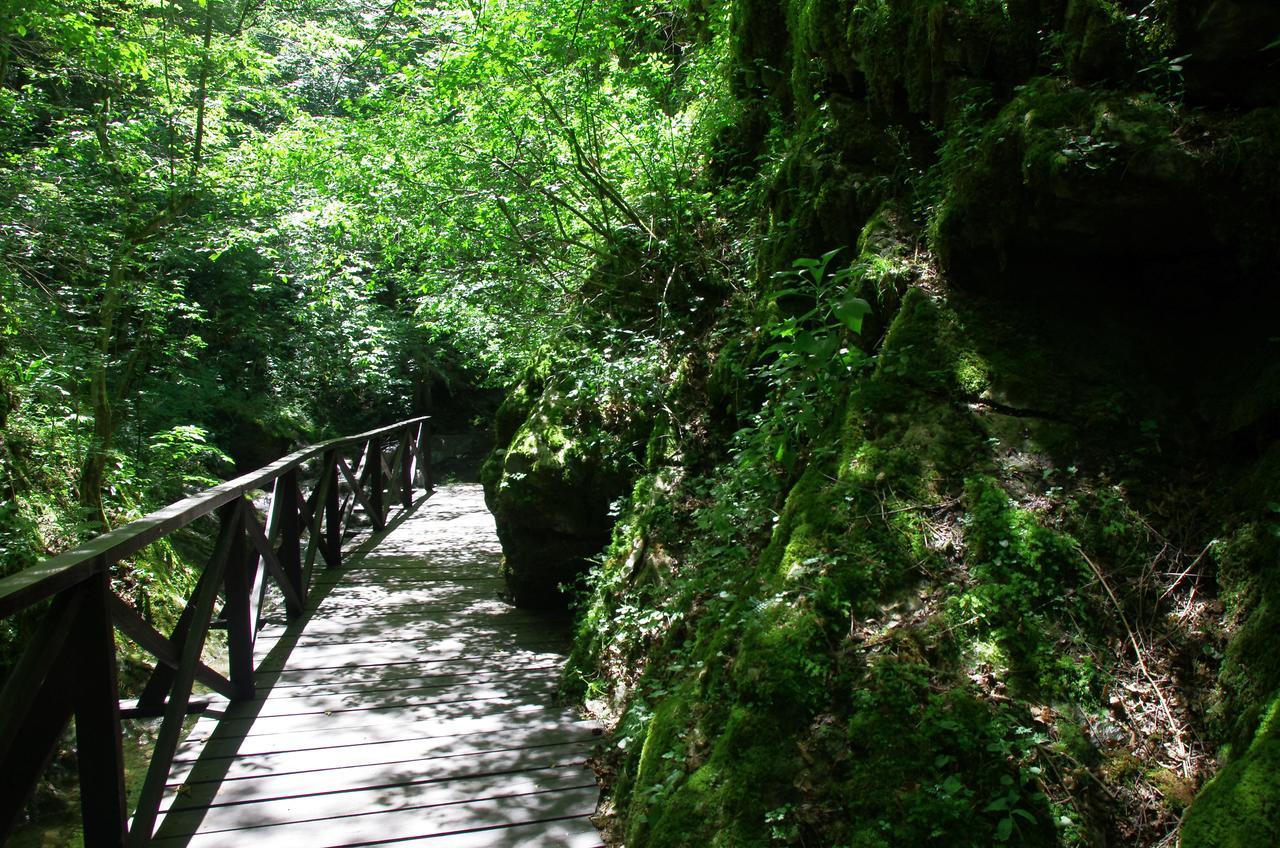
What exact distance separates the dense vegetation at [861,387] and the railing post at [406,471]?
11.2 feet

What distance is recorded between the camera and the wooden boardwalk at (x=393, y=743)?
3014mm

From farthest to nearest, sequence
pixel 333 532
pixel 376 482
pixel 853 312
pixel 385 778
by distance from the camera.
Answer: pixel 376 482, pixel 333 532, pixel 385 778, pixel 853 312

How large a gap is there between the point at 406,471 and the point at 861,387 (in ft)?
29.2

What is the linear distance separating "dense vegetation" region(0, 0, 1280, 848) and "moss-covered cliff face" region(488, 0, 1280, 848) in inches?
0.5

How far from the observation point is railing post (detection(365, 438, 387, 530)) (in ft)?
29.1

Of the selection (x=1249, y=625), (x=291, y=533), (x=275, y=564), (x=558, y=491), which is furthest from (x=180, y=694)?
(x=1249, y=625)

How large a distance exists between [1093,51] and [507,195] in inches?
184

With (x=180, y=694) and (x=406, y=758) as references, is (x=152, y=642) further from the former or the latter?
(x=406, y=758)

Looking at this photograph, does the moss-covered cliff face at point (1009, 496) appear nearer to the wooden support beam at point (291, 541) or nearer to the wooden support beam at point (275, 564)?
the wooden support beam at point (275, 564)

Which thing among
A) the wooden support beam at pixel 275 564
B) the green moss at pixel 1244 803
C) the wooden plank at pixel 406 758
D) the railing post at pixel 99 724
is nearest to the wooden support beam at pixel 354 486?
the wooden support beam at pixel 275 564

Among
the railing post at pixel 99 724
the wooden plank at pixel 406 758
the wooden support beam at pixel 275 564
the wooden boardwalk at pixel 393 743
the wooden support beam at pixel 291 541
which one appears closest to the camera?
the railing post at pixel 99 724

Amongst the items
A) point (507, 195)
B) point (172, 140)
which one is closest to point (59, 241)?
point (172, 140)

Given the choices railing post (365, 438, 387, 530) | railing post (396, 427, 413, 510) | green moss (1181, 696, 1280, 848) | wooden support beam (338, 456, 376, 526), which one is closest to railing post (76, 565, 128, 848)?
green moss (1181, 696, 1280, 848)

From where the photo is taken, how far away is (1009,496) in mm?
2604
